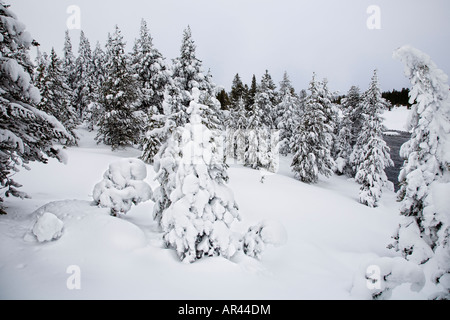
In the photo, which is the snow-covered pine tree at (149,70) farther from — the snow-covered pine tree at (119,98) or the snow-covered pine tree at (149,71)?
the snow-covered pine tree at (119,98)

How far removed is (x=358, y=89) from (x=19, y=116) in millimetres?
40718

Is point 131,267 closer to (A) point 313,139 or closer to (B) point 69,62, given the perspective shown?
(A) point 313,139

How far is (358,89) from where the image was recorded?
35344 millimetres

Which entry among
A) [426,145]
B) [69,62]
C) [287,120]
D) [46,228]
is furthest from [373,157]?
[69,62]

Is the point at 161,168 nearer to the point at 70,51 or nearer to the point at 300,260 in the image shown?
the point at 300,260

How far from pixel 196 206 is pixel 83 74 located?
51.4 m

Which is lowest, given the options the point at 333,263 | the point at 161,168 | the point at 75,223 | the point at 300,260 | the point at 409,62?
the point at 333,263

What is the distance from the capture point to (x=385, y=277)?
4656mm

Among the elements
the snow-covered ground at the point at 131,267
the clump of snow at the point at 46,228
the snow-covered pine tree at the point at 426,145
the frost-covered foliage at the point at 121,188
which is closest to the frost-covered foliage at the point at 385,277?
the snow-covered ground at the point at 131,267

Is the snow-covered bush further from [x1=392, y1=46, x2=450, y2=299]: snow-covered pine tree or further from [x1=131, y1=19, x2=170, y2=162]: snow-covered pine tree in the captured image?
[x1=131, y1=19, x2=170, y2=162]: snow-covered pine tree

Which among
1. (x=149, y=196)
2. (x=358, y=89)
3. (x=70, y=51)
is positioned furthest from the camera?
(x=70, y=51)

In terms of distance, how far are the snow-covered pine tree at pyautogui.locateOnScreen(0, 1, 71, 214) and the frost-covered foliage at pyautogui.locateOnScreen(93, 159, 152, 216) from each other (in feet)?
5.57

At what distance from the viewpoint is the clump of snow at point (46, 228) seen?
5.98 meters
